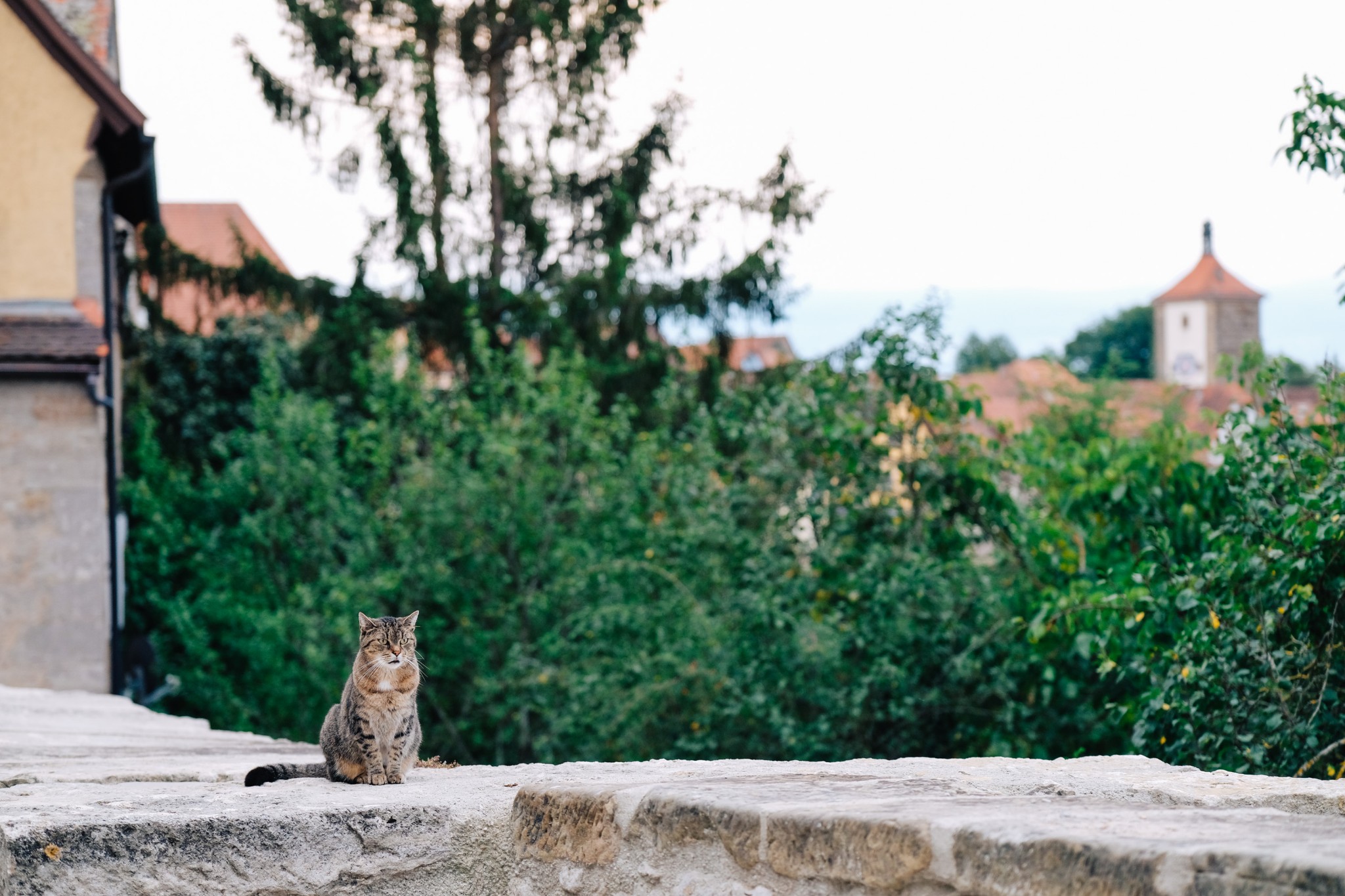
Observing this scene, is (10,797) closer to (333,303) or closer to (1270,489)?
(1270,489)

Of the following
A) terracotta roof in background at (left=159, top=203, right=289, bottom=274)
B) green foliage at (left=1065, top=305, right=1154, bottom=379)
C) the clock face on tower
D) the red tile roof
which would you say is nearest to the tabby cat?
the red tile roof

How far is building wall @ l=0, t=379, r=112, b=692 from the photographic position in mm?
11234

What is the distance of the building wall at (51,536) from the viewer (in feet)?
36.9

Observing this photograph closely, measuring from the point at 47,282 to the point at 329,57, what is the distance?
303 inches

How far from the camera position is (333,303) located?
1830 centimetres

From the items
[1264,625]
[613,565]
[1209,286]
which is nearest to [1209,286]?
[1209,286]

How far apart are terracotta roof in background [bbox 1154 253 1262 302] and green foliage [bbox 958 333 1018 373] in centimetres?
953

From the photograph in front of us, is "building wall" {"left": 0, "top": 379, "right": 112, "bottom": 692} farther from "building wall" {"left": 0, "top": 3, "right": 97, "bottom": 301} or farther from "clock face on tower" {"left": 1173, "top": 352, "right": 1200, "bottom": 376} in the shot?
"clock face on tower" {"left": 1173, "top": 352, "right": 1200, "bottom": 376}

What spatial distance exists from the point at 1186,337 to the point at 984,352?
1392 cm

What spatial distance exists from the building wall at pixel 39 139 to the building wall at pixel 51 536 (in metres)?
1.21

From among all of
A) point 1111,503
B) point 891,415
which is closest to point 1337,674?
point 1111,503

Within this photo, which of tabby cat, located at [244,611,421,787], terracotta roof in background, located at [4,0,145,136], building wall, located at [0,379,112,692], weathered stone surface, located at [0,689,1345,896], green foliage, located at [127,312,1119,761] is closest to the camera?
weathered stone surface, located at [0,689,1345,896]

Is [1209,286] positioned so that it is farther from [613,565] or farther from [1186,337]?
[613,565]

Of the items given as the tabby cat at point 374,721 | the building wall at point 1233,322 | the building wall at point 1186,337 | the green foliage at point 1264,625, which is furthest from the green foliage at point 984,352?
the tabby cat at point 374,721
